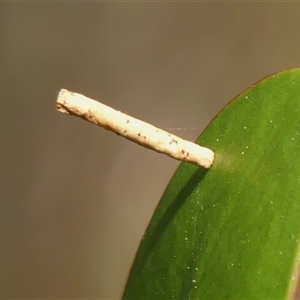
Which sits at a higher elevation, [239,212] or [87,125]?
[87,125]

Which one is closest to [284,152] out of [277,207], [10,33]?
[277,207]

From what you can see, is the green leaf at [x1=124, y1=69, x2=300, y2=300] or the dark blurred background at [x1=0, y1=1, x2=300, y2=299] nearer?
the green leaf at [x1=124, y1=69, x2=300, y2=300]

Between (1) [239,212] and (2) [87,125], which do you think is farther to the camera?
(2) [87,125]

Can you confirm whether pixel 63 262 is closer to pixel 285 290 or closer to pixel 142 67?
pixel 142 67

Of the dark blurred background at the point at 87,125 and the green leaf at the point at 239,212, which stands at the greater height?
the dark blurred background at the point at 87,125
